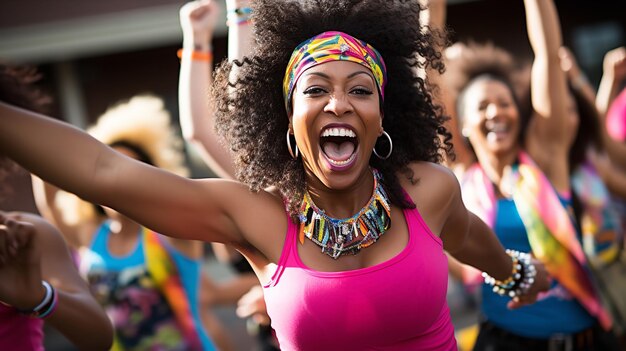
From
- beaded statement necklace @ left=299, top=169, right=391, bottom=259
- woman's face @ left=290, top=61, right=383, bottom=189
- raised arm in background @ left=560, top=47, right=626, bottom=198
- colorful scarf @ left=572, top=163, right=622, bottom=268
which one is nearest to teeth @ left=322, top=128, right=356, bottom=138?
woman's face @ left=290, top=61, right=383, bottom=189

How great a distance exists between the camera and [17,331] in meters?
2.57

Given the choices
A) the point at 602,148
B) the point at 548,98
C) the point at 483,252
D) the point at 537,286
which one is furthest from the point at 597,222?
the point at 483,252

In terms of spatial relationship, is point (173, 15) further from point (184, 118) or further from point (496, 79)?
point (184, 118)

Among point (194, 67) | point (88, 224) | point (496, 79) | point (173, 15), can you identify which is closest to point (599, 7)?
point (173, 15)

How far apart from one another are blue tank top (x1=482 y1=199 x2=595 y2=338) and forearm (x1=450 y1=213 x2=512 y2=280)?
992 millimetres

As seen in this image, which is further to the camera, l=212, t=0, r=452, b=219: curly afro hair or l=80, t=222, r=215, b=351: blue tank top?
l=80, t=222, r=215, b=351: blue tank top

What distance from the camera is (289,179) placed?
2.31 m

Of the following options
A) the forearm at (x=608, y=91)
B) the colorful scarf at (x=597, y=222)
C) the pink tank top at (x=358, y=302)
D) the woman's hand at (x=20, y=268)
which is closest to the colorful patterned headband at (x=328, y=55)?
the pink tank top at (x=358, y=302)

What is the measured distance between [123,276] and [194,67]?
5.14 feet

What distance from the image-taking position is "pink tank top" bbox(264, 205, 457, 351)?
2107 mm

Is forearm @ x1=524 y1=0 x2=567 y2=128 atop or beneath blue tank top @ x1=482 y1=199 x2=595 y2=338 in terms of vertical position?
atop

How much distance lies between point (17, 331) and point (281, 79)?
1161 millimetres

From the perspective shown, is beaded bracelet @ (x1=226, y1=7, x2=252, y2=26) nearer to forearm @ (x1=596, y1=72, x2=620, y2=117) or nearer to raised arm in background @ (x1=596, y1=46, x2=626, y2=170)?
raised arm in background @ (x1=596, y1=46, x2=626, y2=170)

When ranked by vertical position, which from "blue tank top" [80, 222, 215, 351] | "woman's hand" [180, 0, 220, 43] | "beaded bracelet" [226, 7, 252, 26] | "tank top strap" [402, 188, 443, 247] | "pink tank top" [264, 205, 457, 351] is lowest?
"blue tank top" [80, 222, 215, 351]
